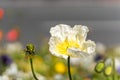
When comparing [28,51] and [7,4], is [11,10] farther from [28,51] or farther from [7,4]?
[28,51]

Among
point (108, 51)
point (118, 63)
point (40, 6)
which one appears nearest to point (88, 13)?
point (40, 6)

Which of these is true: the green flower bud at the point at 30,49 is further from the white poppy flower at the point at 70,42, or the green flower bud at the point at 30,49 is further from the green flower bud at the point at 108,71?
the green flower bud at the point at 108,71

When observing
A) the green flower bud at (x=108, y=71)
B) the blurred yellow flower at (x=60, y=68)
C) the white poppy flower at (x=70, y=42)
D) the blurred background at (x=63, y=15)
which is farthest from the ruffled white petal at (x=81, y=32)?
the blurred background at (x=63, y=15)

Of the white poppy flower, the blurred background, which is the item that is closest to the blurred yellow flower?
the white poppy flower

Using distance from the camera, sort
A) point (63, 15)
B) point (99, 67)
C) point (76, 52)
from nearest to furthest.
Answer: point (76, 52), point (99, 67), point (63, 15)

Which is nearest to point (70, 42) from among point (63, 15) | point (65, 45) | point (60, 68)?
point (65, 45)

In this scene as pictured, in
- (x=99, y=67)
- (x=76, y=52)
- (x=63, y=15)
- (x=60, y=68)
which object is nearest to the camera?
(x=76, y=52)

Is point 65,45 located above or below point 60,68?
above

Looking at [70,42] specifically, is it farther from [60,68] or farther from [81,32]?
[60,68]

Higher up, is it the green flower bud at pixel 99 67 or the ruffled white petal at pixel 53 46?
the ruffled white petal at pixel 53 46
